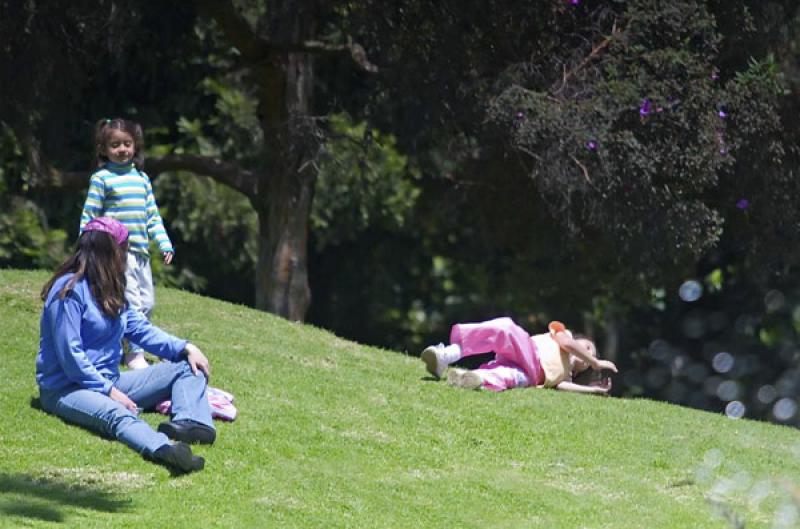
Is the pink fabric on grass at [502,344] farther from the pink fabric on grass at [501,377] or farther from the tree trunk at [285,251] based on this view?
the tree trunk at [285,251]

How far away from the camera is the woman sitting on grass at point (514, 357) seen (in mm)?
10273

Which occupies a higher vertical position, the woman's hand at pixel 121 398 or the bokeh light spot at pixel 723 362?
the woman's hand at pixel 121 398

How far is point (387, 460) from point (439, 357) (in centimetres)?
204

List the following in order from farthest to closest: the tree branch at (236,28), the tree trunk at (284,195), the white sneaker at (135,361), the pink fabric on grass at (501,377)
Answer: the tree trunk at (284,195) < the tree branch at (236,28) < the pink fabric on grass at (501,377) < the white sneaker at (135,361)

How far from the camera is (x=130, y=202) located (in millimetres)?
9508

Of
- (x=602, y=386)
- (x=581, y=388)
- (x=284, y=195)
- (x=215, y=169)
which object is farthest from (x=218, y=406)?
(x=215, y=169)

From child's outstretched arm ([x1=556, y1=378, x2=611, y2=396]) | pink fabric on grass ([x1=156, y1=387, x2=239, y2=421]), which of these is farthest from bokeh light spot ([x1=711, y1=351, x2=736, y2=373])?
pink fabric on grass ([x1=156, y1=387, x2=239, y2=421])

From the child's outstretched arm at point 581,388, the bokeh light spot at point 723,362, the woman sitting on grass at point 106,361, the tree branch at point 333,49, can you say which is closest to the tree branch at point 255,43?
the tree branch at point 333,49

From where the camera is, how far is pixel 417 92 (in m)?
13.4

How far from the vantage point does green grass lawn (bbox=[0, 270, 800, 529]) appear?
23.9ft

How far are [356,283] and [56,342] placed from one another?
15629 millimetres

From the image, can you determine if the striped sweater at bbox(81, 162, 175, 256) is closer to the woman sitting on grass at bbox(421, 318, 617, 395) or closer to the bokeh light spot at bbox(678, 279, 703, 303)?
the woman sitting on grass at bbox(421, 318, 617, 395)

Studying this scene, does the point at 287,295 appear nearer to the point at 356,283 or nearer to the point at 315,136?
the point at 315,136

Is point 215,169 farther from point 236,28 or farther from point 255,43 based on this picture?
point 236,28
